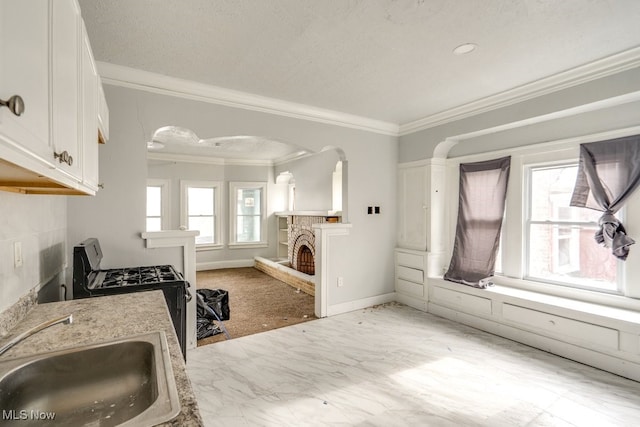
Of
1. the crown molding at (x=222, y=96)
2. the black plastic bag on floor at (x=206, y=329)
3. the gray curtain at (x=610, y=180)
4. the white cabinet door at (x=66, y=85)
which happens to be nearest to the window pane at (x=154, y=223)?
the black plastic bag on floor at (x=206, y=329)

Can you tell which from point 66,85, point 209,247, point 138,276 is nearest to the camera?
Result: point 66,85

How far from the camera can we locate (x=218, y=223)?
7117 millimetres

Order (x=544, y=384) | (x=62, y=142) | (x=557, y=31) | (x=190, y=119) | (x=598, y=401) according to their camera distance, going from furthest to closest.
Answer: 1. (x=190, y=119)
2. (x=544, y=384)
3. (x=598, y=401)
4. (x=557, y=31)
5. (x=62, y=142)

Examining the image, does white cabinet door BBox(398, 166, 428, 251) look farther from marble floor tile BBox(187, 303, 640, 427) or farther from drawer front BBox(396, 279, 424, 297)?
marble floor tile BBox(187, 303, 640, 427)

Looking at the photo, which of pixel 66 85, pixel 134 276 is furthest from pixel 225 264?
pixel 66 85

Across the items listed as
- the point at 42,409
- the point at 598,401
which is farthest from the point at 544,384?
the point at 42,409

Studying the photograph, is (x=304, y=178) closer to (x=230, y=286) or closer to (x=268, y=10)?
(x=230, y=286)

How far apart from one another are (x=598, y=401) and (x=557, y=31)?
8.66 ft

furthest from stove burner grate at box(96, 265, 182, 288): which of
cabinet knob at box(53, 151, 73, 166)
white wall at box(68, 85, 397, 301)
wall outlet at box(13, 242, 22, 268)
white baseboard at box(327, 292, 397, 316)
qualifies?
white baseboard at box(327, 292, 397, 316)

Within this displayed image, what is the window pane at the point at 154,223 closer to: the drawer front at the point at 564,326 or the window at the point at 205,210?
the window at the point at 205,210

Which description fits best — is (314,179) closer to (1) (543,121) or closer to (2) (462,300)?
(2) (462,300)

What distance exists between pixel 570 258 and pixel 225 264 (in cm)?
630

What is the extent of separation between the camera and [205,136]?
3.06 meters

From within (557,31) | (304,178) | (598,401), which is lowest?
(598,401)
